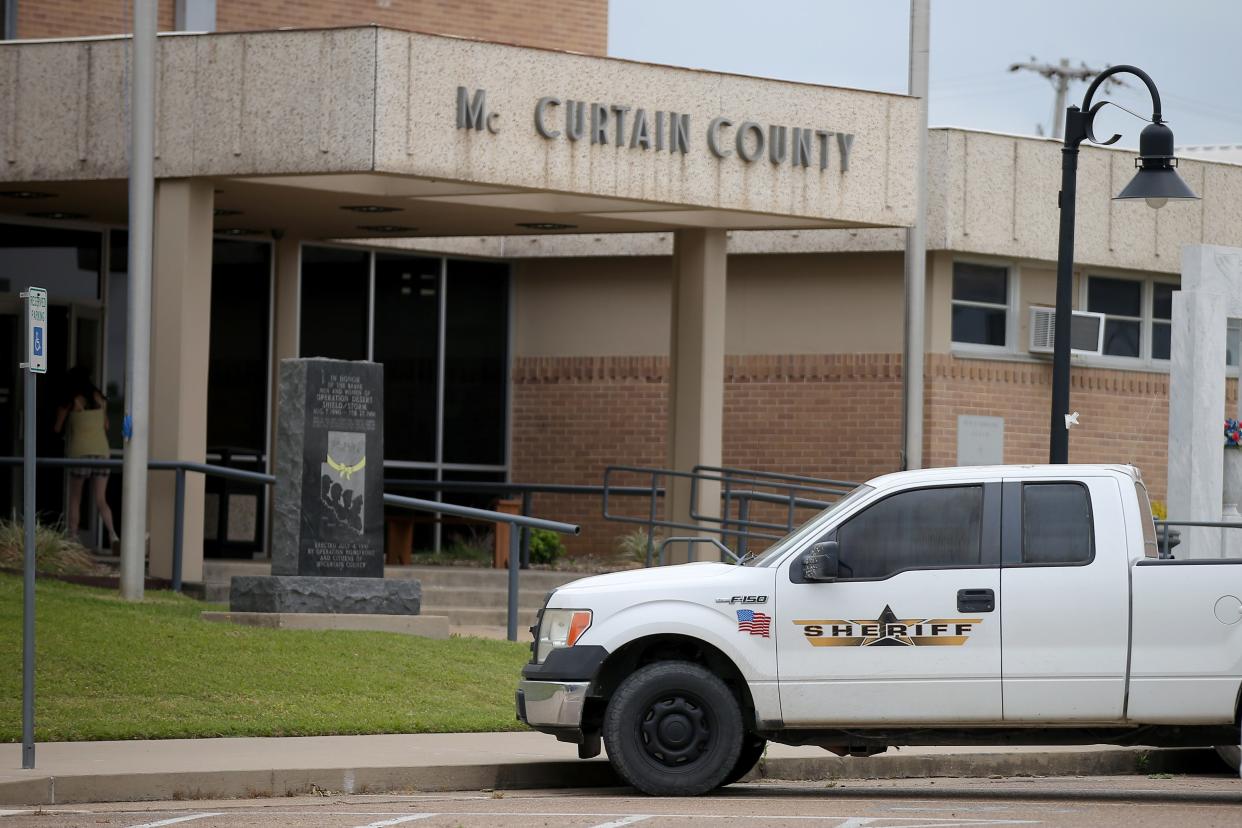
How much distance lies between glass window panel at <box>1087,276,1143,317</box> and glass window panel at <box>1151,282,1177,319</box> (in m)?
0.20

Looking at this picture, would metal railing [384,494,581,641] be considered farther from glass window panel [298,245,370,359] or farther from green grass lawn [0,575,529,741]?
glass window panel [298,245,370,359]

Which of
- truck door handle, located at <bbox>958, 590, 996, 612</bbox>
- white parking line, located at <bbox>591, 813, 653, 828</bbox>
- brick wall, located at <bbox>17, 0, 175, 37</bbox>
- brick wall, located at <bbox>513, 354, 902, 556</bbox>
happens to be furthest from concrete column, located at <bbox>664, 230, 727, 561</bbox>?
white parking line, located at <bbox>591, 813, 653, 828</bbox>

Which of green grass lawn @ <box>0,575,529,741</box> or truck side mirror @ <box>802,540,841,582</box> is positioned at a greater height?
truck side mirror @ <box>802,540,841,582</box>

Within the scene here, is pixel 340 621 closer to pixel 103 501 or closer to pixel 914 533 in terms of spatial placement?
pixel 103 501

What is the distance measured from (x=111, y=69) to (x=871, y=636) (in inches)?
450

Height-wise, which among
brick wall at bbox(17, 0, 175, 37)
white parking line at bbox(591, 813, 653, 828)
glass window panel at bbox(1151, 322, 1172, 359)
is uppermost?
brick wall at bbox(17, 0, 175, 37)

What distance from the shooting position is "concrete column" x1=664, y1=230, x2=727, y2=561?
22.0m

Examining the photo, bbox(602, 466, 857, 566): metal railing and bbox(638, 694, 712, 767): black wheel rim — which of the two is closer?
bbox(638, 694, 712, 767): black wheel rim

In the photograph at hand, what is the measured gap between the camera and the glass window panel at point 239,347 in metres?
24.7

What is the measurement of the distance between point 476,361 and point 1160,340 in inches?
364

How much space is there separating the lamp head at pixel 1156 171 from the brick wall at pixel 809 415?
30.0 feet

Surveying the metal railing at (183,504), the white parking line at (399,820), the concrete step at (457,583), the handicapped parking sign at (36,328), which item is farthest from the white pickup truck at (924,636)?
the concrete step at (457,583)

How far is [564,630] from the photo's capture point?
11.0m

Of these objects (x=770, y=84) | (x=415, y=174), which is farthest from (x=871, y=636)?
(x=770, y=84)
